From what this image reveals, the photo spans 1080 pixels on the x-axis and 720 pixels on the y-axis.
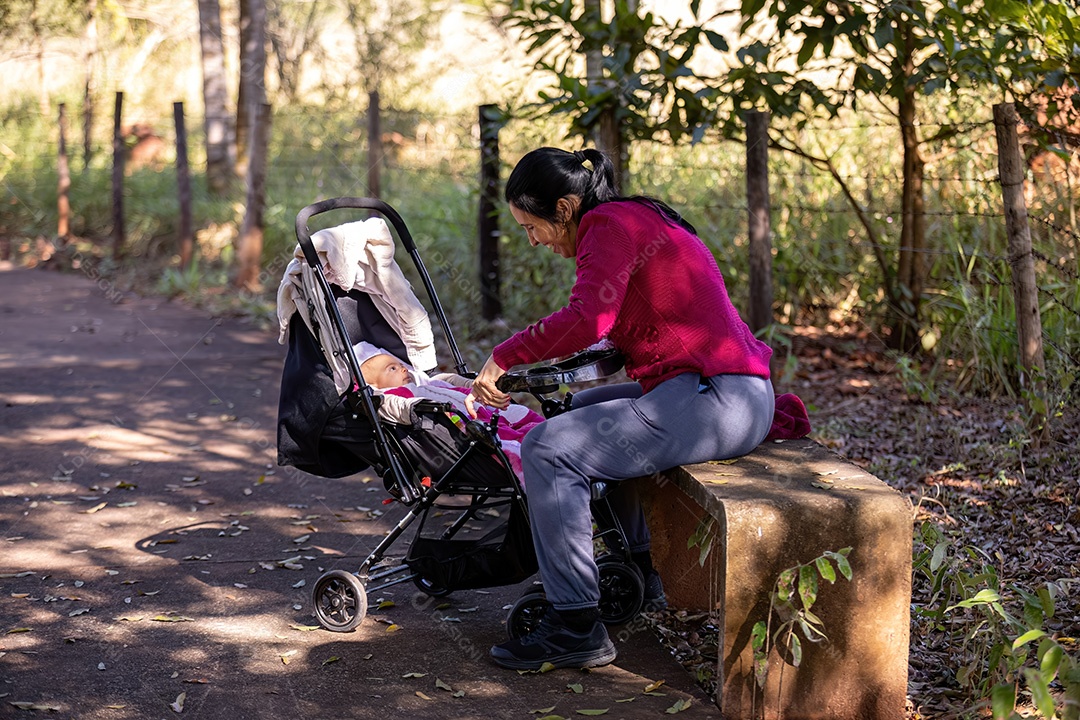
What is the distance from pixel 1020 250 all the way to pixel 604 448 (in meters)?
2.76

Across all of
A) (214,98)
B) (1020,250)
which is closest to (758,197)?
(1020,250)

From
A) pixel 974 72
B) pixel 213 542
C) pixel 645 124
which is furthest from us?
pixel 645 124

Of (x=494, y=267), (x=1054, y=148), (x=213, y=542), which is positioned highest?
(x=1054, y=148)

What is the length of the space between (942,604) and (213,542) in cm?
301

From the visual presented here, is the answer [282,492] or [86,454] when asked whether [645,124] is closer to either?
[282,492]

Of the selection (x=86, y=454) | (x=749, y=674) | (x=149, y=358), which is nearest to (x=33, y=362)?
(x=149, y=358)

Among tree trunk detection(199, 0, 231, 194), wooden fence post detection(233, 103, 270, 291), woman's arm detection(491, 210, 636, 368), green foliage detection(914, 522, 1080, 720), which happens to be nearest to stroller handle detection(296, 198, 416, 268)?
woman's arm detection(491, 210, 636, 368)

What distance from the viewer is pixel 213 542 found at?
4914 millimetres

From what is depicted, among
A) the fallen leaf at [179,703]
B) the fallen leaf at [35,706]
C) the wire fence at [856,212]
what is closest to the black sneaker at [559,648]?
the fallen leaf at [179,703]

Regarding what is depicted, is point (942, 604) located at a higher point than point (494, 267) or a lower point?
lower

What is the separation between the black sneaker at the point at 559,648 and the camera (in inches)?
141

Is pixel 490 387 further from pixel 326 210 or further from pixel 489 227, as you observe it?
pixel 489 227

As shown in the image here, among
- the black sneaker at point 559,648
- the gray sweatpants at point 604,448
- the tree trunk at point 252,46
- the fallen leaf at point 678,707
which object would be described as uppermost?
the tree trunk at point 252,46

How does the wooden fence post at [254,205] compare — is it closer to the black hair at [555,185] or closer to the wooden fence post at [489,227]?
the wooden fence post at [489,227]
